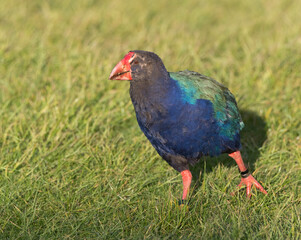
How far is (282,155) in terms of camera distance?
4.47 meters

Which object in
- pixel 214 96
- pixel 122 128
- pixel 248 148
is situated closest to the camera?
pixel 214 96

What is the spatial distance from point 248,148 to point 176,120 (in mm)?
1467

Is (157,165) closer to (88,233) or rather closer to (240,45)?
(88,233)

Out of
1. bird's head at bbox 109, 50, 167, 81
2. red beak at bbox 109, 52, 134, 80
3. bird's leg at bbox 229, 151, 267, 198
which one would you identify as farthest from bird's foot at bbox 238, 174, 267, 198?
red beak at bbox 109, 52, 134, 80

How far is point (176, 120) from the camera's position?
3404 millimetres

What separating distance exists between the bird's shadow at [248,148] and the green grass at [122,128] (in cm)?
2

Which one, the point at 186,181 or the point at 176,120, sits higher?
the point at 176,120

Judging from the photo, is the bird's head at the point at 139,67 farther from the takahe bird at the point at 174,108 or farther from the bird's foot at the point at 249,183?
the bird's foot at the point at 249,183

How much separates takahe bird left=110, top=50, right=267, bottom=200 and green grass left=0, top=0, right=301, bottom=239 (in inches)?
16.7

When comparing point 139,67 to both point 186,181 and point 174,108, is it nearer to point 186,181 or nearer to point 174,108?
point 174,108

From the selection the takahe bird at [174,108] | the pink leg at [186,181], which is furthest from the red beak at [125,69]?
the pink leg at [186,181]

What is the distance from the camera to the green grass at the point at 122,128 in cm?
359

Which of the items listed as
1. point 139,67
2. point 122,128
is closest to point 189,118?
point 139,67

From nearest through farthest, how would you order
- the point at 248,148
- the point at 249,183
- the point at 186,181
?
the point at 186,181 → the point at 249,183 → the point at 248,148
